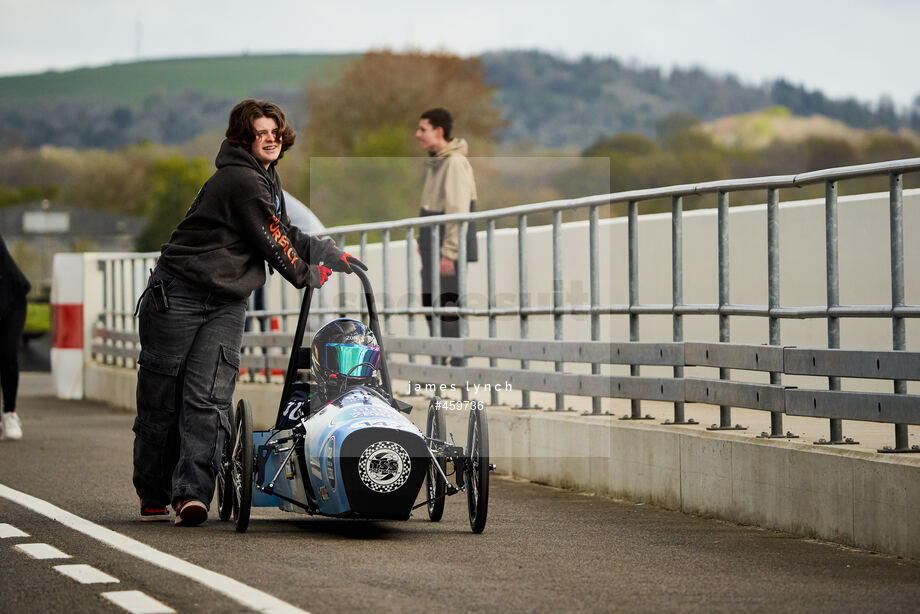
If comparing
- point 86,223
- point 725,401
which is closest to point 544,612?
point 725,401

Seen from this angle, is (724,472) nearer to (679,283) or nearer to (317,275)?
(679,283)

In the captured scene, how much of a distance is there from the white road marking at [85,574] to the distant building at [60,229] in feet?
479

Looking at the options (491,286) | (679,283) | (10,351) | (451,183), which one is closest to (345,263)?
(679,283)

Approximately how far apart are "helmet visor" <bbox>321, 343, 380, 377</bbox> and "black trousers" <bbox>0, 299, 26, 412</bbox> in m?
7.06

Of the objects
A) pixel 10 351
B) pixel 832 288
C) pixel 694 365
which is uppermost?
pixel 832 288

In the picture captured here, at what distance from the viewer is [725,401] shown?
9.33 m

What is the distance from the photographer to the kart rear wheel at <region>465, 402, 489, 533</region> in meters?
8.35

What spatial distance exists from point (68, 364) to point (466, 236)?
11344 mm

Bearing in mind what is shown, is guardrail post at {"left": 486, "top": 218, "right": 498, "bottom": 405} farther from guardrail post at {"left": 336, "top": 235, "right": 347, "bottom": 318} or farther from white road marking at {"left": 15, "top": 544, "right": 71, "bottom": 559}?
white road marking at {"left": 15, "top": 544, "right": 71, "bottom": 559}

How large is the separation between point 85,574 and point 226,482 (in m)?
2.11

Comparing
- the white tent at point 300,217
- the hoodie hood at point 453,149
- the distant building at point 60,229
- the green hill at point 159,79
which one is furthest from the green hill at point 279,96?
the hoodie hood at point 453,149

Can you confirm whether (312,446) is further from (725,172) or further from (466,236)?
(725,172)

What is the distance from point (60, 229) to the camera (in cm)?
15512

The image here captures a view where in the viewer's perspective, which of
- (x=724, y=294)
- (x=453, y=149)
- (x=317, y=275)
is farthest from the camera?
(x=453, y=149)
